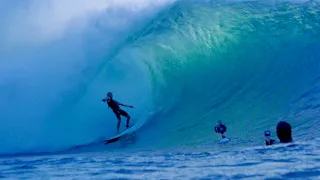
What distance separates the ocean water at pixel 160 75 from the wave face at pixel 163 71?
2 centimetres

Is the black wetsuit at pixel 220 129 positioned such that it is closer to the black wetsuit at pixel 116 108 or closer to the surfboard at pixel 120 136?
the surfboard at pixel 120 136

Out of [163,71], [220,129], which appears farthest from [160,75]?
[220,129]

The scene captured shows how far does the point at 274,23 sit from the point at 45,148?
6053 mm

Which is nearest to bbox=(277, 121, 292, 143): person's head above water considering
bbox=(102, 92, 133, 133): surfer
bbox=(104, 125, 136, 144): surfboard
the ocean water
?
the ocean water

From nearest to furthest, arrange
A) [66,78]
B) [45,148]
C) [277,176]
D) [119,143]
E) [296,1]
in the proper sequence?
[277,176] < [119,143] < [45,148] < [66,78] < [296,1]

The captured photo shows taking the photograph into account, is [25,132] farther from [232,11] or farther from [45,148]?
[232,11]

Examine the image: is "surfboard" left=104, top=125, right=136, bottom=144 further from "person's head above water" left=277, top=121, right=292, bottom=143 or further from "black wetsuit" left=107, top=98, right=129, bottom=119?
"person's head above water" left=277, top=121, right=292, bottom=143

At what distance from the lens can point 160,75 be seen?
10031 millimetres

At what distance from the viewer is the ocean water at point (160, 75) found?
7.96 meters

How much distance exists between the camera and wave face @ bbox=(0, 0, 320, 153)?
8375 millimetres

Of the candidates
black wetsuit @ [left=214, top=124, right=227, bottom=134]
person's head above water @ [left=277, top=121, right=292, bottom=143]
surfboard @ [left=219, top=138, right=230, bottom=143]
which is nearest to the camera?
person's head above water @ [left=277, top=121, right=292, bottom=143]

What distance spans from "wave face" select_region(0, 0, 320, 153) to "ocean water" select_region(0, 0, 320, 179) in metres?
0.02

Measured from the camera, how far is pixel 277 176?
320 cm

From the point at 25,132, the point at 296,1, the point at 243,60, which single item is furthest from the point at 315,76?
the point at 25,132
